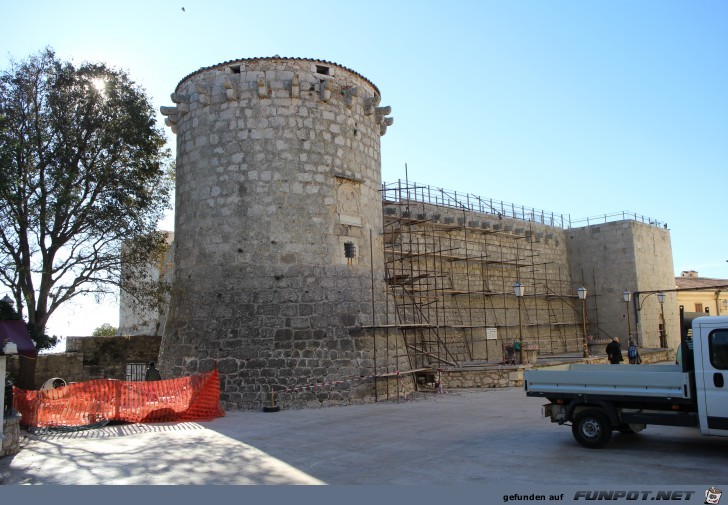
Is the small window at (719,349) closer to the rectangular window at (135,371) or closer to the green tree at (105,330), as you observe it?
the rectangular window at (135,371)

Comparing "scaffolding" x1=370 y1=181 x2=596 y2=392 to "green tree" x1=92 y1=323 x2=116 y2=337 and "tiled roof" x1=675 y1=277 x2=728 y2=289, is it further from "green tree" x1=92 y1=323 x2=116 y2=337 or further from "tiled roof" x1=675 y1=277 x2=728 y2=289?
"green tree" x1=92 y1=323 x2=116 y2=337

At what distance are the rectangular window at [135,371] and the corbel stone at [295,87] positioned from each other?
29.8 feet

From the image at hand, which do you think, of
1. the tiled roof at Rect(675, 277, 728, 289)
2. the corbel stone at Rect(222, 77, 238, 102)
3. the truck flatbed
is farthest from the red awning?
the tiled roof at Rect(675, 277, 728, 289)

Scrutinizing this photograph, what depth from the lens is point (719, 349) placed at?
25.6ft

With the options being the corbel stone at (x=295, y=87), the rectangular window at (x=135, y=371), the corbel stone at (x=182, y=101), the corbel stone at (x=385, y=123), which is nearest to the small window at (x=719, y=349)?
the corbel stone at (x=295, y=87)

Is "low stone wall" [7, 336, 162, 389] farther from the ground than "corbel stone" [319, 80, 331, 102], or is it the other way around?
"corbel stone" [319, 80, 331, 102]

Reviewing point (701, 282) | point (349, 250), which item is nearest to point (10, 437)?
point (349, 250)

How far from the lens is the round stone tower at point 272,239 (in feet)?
45.3

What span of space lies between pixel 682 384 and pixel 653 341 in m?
23.3

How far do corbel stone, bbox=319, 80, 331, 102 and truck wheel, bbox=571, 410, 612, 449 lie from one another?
9776mm

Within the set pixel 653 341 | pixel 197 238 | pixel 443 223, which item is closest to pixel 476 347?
pixel 443 223

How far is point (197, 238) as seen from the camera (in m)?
14.7

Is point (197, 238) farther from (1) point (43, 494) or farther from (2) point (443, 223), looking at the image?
(2) point (443, 223)

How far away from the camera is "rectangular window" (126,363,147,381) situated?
17484 mm
